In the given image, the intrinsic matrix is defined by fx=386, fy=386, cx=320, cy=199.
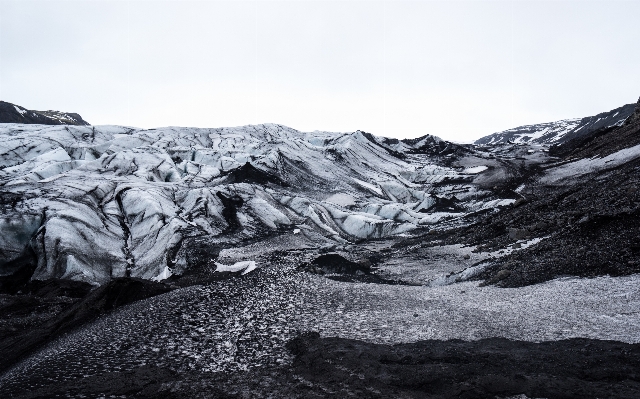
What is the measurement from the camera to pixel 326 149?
2534 inches

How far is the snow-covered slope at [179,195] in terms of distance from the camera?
82.1 feet

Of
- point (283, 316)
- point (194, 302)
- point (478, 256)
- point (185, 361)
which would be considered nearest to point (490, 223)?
point (478, 256)

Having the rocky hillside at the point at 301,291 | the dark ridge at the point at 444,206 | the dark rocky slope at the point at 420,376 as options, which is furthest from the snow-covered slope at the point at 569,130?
the dark rocky slope at the point at 420,376

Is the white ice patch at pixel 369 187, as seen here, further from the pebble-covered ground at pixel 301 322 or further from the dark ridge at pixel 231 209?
the pebble-covered ground at pixel 301 322

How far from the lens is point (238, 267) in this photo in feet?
73.2

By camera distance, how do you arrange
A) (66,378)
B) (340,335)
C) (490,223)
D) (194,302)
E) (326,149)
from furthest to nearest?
(326,149)
(490,223)
(194,302)
(340,335)
(66,378)

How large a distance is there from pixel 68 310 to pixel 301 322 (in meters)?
9.94

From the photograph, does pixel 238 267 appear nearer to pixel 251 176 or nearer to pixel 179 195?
pixel 179 195

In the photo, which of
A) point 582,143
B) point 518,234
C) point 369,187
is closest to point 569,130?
point 582,143

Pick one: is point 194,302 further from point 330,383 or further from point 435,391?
point 435,391

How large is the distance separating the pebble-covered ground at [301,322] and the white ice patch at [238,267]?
407cm

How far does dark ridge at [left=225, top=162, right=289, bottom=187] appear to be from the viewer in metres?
43.0

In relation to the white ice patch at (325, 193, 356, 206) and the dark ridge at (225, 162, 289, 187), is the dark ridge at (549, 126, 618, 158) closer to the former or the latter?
the white ice patch at (325, 193, 356, 206)

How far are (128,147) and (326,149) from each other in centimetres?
2964
